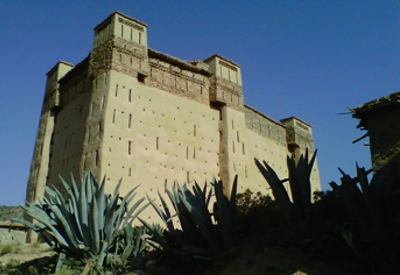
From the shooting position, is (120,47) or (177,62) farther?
A: (177,62)

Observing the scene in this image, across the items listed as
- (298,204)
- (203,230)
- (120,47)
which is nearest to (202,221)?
(203,230)

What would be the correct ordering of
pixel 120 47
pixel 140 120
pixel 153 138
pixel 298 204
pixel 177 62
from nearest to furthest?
1. pixel 298 204
2. pixel 140 120
3. pixel 153 138
4. pixel 120 47
5. pixel 177 62

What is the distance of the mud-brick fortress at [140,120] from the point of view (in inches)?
473

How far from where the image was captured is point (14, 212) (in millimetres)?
27047

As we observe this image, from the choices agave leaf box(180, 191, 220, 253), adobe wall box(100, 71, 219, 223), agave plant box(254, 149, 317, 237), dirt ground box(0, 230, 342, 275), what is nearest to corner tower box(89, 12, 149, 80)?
adobe wall box(100, 71, 219, 223)

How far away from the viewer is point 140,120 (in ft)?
42.0

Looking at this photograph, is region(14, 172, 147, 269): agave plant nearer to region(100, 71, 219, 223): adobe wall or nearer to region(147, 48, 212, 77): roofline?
region(100, 71, 219, 223): adobe wall

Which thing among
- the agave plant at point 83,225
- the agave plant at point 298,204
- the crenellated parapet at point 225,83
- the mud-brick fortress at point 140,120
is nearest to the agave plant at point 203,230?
the agave plant at point 298,204

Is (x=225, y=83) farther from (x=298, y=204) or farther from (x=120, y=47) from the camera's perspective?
(x=298, y=204)

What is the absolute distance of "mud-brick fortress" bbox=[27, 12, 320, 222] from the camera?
12023 mm

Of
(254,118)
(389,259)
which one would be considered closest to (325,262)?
(389,259)

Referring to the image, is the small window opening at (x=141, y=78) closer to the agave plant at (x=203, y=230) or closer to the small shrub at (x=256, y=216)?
the small shrub at (x=256, y=216)

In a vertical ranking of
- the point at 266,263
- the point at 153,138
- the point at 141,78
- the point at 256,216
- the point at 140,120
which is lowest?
the point at 266,263

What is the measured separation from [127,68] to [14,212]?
62.1 ft
